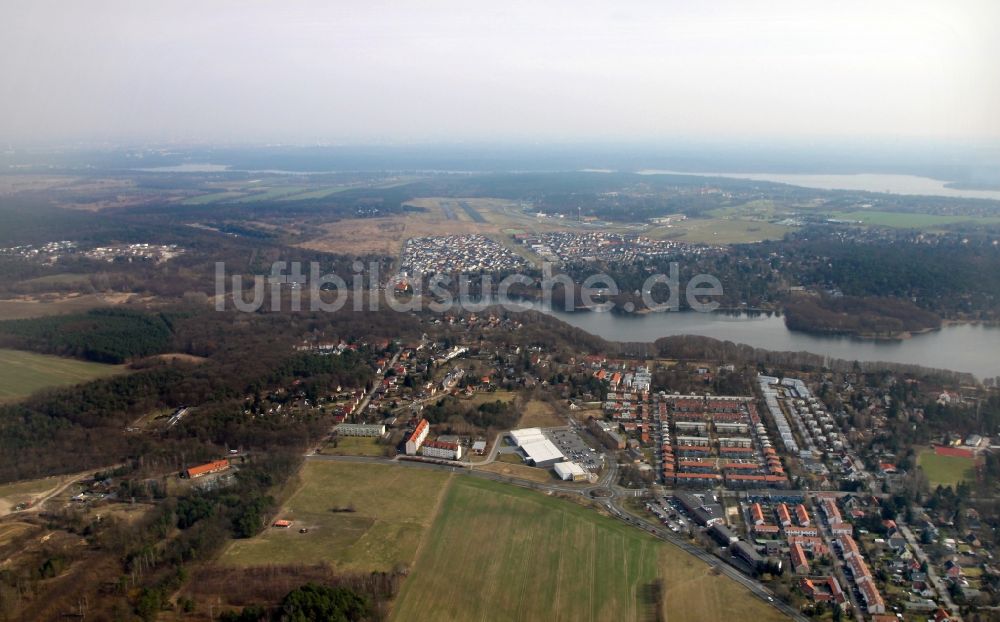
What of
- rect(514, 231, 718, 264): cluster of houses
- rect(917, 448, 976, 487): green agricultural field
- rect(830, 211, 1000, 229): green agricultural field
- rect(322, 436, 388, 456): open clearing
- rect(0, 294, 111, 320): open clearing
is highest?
rect(830, 211, 1000, 229): green agricultural field

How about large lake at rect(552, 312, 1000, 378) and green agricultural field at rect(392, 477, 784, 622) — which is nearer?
green agricultural field at rect(392, 477, 784, 622)

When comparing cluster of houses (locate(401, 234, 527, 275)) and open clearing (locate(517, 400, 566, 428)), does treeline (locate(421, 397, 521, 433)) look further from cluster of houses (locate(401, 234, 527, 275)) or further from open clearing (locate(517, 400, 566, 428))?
cluster of houses (locate(401, 234, 527, 275))

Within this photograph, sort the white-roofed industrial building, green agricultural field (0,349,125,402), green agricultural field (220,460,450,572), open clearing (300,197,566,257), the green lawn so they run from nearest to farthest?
green agricultural field (220,460,450,572)
the white-roofed industrial building
green agricultural field (0,349,125,402)
open clearing (300,197,566,257)
the green lawn

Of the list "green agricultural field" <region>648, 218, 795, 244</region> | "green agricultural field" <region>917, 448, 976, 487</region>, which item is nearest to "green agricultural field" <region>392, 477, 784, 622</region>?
"green agricultural field" <region>917, 448, 976, 487</region>

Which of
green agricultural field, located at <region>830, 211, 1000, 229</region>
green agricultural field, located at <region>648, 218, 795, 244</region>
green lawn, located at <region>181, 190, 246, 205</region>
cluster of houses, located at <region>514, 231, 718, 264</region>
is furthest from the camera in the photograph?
green lawn, located at <region>181, 190, 246, 205</region>

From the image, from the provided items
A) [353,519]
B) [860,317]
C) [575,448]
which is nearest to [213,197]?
[860,317]

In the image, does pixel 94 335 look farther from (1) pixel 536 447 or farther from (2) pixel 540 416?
(1) pixel 536 447

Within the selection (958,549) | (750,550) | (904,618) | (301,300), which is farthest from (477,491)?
Result: (301,300)
